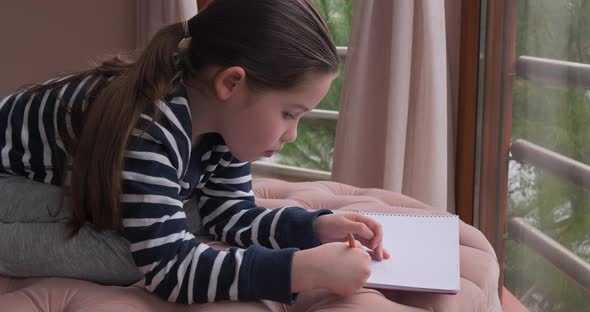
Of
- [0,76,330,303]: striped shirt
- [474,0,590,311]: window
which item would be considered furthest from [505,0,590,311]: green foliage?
[0,76,330,303]: striped shirt

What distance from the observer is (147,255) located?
965mm

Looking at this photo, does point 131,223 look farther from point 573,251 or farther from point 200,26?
point 573,251

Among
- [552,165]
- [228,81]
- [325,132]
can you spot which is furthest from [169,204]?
[325,132]

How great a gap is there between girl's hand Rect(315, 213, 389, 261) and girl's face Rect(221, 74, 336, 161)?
0.15 meters

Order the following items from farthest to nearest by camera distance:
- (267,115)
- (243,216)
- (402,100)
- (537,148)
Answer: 1. (402,100)
2. (537,148)
3. (243,216)
4. (267,115)

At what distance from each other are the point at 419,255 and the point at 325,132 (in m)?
1.57

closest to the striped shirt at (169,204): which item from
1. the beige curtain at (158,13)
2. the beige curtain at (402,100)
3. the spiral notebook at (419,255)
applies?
the spiral notebook at (419,255)

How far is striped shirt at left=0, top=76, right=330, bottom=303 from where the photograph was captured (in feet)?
3.15

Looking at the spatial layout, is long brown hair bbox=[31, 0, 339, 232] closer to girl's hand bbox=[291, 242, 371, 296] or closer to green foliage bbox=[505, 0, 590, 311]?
girl's hand bbox=[291, 242, 371, 296]

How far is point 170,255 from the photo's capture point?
3.20 ft

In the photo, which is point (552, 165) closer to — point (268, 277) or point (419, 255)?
point (419, 255)

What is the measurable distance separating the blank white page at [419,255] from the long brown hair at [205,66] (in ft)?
1.01

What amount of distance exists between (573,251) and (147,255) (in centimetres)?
105

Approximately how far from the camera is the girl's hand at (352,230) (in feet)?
3.52
